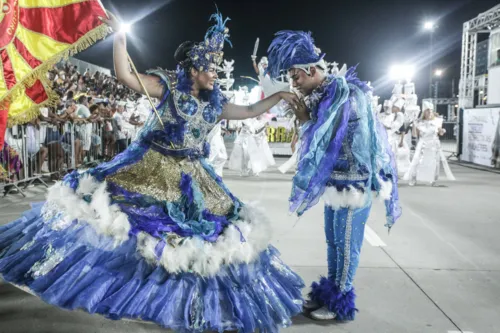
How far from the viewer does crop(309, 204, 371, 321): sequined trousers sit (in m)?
3.33

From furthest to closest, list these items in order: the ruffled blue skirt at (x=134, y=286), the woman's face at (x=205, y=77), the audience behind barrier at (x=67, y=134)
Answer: the audience behind barrier at (x=67, y=134) < the woman's face at (x=205, y=77) < the ruffled blue skirt at (x=134, y=286)

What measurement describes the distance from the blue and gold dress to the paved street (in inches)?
20.5

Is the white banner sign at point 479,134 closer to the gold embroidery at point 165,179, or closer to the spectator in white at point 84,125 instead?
the spectator in white at point 84,125

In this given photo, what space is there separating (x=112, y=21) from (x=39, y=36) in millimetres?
726

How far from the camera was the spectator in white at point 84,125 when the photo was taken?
1130 cm

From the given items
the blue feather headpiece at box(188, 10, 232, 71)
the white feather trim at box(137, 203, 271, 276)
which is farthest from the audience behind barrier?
the blue feather headpiece at box(188, 10, 232, 71)

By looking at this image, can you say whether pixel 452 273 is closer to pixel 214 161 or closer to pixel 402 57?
pixel 214 161

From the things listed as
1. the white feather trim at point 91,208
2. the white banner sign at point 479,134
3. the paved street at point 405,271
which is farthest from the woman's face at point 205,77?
the white banner sign at point 479,134

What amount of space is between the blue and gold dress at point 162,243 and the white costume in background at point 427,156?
312 inches

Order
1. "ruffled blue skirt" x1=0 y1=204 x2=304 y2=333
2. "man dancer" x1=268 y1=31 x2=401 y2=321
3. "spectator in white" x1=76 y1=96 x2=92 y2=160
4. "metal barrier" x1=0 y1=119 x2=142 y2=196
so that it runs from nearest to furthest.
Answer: "ruffled blue skirt" x1=0 y1=204 x2=304 y2=333, "man dancer" x1=268 y1=31 x2=401 y2=321, "metal barrier" x1=0 y1=119 x2=142 y2=196, "spectator in white" x1=76 y1=96 x2=92 y2=160

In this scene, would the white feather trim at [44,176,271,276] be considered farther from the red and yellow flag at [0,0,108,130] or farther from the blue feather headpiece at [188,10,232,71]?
the blue feather headpiece at [188,10,232,71]

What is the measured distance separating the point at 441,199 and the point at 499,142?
22.4 ft

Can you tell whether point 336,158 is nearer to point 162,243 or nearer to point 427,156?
point 162,243

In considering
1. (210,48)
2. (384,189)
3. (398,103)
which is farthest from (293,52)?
(398,103)
